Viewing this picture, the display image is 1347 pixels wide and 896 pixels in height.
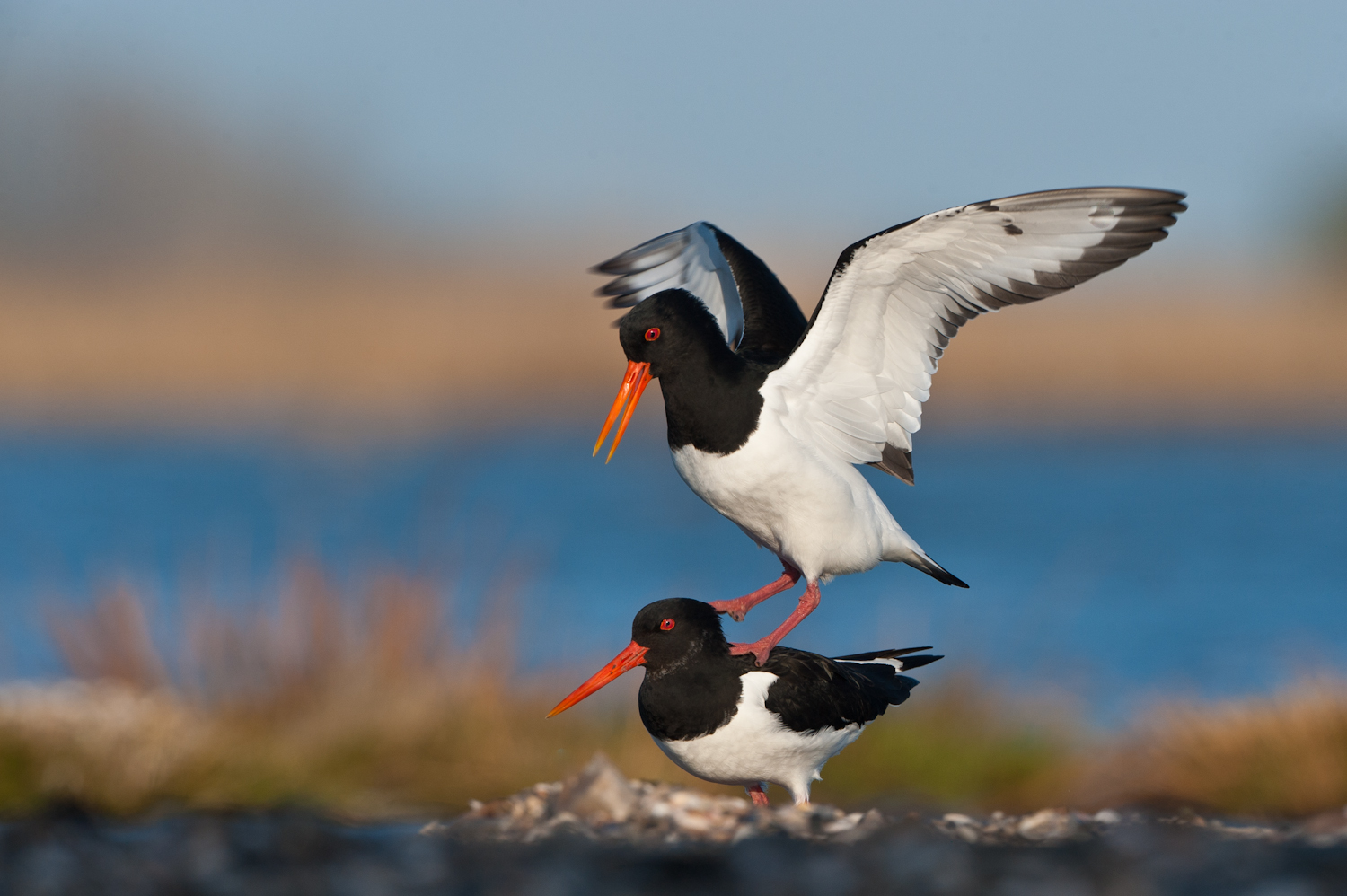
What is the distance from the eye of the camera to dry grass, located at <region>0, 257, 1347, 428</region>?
25875 mm

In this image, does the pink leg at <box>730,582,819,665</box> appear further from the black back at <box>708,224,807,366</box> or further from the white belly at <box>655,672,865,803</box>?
the black back at <box>708,224,807,366</box>

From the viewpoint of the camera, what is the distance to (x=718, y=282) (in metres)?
6.85

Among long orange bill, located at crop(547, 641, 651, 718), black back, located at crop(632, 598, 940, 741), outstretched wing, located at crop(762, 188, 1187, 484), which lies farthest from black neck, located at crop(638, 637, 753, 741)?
outstretched wing, located at crop(762, 188, 1187, 484)

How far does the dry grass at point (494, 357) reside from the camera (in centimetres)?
2588

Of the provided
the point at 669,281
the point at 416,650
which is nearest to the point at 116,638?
the point at 416,650

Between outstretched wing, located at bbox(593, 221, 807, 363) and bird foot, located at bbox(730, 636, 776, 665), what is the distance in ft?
4.64

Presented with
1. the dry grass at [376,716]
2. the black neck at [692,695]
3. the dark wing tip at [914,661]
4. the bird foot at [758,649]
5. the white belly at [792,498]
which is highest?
the white belly at [792,498]

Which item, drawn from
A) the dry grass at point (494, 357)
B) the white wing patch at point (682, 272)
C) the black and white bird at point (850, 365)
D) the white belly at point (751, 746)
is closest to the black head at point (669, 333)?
the black and white bird at point (850, 365)

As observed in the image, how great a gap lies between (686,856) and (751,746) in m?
0.98

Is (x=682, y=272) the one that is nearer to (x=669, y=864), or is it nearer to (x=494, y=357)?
(x=669, y=864)

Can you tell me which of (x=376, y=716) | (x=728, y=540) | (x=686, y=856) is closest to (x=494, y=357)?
(x=728, y=540)

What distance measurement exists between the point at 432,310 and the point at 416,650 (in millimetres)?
18629

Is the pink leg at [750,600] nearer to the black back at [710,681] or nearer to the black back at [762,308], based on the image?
the black back at [710,681]

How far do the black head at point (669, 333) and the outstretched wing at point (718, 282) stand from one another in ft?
3.13
